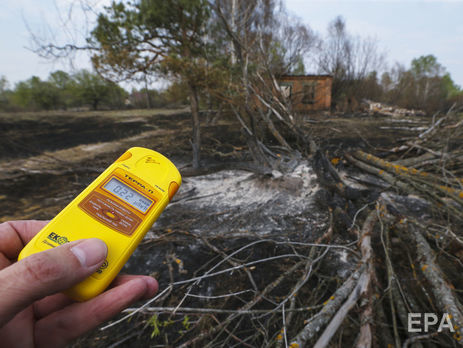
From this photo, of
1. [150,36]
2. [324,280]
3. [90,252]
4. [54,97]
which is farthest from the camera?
[54,97]

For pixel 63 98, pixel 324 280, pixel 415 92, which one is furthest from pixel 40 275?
pixel 415 92

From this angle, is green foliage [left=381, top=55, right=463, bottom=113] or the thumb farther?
green foliage [left=381, top=55, right=463, bottom=113]

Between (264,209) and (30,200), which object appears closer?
(264,209)

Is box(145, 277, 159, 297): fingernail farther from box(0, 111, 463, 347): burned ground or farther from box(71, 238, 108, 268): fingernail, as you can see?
box(0, 111, 463, 347): burned ground

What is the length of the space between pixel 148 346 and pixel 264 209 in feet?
6.34

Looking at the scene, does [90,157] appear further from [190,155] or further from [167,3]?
[167,3]

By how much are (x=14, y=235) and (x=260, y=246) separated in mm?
1897

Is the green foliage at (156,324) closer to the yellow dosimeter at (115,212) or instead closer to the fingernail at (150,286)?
the fingernail at (150,286)

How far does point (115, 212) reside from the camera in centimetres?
96

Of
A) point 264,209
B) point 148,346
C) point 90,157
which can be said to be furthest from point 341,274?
point 90,157

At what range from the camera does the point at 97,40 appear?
4465 millimetres

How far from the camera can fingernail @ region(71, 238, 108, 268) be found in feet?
2.34

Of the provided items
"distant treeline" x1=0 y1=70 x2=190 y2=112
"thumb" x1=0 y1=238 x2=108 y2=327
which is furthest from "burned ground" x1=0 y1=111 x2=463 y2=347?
"distant treeline" x1=0 y1=70 x2=190 y2=112

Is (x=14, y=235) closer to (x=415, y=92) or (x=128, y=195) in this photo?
(x=128, y=195)
